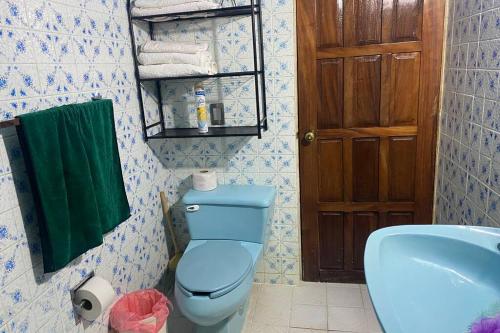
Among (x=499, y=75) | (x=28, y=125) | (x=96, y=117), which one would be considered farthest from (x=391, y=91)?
(x=28, y=125)

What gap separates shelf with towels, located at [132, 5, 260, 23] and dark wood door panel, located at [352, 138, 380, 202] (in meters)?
0.93

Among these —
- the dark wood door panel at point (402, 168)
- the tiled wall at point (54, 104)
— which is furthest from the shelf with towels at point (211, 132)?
the dark wood door panel at point (402, 168)

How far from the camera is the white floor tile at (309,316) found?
6.68ft

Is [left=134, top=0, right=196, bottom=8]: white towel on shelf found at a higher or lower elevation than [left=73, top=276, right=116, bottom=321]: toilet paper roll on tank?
higher

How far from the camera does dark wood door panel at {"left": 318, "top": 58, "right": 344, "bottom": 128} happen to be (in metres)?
2.06

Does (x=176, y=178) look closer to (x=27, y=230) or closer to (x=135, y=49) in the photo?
(x=135, y=49)

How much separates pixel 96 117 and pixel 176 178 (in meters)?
0.86

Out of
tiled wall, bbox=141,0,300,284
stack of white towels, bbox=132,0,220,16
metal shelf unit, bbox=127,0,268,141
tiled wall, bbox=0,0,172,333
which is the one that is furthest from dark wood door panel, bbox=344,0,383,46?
tiled wall, bbox=0,0,172,333

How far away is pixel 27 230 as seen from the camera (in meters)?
1.28

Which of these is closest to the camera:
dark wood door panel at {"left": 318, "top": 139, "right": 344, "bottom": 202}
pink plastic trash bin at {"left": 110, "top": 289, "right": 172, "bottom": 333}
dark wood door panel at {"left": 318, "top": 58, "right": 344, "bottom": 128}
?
pink plastic trash bin at {"left": 110, "top": 289, "right": 172, "bottom": 333}

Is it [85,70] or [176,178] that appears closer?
[85,70]

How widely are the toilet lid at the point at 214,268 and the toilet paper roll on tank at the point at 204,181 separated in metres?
0.32

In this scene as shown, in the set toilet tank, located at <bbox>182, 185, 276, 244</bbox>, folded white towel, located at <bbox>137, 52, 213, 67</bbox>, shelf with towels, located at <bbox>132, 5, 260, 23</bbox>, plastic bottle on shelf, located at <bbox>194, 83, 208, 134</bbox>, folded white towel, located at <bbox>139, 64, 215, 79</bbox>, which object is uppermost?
shelf with towels, located at <bbox>132, 5, 260, 23</bbox>

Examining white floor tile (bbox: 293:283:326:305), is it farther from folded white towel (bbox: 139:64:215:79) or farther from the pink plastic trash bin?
folded white towel (bbox: 139:64:215:79)
